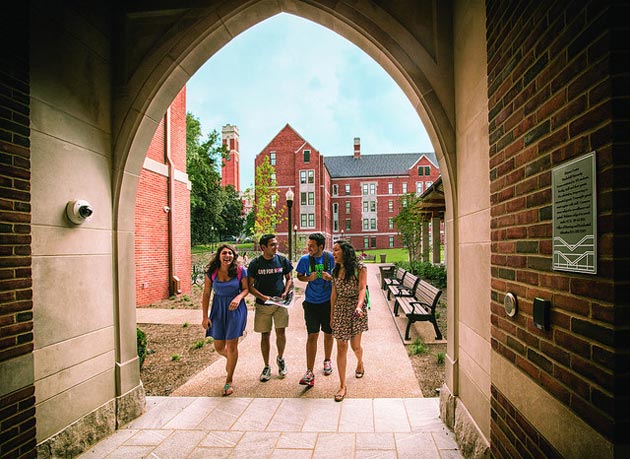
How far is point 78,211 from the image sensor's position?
3.24 m

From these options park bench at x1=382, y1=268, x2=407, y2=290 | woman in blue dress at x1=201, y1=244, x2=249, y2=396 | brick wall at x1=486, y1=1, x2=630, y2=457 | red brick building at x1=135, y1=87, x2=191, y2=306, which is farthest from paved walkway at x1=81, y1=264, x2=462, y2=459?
red brick building at x1=135, y1=87, x2=191, y2=306

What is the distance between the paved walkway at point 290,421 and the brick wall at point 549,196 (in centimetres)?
116

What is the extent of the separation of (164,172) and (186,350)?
25.2ft

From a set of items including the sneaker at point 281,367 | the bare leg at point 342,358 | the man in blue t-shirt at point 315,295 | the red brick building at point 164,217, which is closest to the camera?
the bare leg at point 342,358

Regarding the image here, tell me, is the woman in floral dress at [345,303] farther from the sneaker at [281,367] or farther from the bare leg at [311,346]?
the sneaker at [281,367]

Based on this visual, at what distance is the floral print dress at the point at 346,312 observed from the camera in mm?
4215

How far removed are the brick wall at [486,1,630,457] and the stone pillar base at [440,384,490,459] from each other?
0.30 m

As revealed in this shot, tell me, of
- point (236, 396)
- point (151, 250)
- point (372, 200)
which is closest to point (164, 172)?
point (151, 250)

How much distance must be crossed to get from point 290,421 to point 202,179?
30143mm

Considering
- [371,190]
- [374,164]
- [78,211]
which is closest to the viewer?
[78,211]

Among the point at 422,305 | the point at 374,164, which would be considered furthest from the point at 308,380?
the point at 374,164

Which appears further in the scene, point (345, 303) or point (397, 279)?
point (397, 279)

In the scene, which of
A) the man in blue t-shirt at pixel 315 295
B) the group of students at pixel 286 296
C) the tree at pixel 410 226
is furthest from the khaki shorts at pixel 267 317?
the tree at pixel 410 226

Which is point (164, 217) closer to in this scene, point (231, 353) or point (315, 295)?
point (231, 353)
